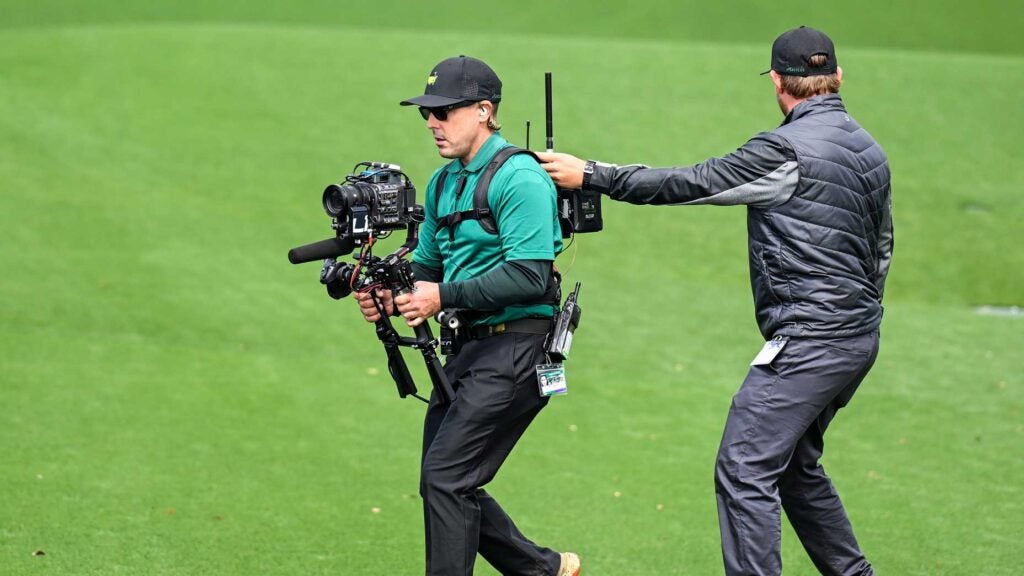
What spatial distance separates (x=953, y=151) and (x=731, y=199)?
533 inches

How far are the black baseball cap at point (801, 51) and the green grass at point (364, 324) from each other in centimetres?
249

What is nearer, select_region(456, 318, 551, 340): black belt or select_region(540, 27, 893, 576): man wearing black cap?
select_region(540, 27, 893, 576): man wearing black cap

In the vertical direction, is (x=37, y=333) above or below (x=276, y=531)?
above

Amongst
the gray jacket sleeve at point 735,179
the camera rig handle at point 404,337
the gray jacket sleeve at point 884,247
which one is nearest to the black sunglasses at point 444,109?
the camera rig handle at point 404,337

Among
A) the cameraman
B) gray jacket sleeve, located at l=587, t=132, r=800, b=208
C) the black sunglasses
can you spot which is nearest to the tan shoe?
the cameraman

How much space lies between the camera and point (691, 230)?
46.0ft

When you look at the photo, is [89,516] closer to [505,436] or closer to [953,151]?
[505,436]

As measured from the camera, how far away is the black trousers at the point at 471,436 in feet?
14.8

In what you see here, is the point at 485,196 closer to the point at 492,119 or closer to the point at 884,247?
the point at 492,119

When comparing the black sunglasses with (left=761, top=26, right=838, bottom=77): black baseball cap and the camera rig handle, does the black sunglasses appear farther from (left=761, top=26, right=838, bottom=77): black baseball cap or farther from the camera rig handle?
(left=761, top=26, right=838, bottom=77): black baseball cap

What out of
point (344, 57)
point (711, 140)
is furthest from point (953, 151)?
point (344, 57)

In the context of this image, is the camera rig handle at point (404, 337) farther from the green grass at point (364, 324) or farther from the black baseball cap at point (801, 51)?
the black baseball cap at point (801, 51)

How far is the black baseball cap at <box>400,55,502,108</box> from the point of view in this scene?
4.50 metres

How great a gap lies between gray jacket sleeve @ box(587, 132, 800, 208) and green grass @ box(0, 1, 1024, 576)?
7.03ft
